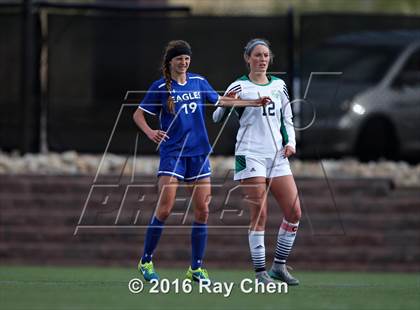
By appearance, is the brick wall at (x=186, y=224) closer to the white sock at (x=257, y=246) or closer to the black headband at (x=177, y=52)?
the white sock at (x=257, y=246)

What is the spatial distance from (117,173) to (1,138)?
234 cm

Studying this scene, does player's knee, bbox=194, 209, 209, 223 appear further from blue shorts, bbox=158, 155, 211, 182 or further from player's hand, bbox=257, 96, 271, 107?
player's hand, bbox=257, 96, 271, 107

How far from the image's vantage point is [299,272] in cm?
1581

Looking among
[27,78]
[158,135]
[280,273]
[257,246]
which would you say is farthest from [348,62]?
[158,135]

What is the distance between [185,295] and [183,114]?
1457 mm

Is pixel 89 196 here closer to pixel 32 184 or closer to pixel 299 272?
pixel 32 184

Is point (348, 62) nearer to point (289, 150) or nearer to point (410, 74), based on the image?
point (410, 74)

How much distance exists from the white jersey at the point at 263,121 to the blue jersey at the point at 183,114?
0.17 meters

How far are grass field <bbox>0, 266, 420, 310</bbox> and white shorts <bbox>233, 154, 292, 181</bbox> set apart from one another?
0.97 metres

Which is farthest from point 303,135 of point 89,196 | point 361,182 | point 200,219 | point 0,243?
point 200,219

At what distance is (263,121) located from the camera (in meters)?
11.2

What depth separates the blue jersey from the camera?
37.2 ft

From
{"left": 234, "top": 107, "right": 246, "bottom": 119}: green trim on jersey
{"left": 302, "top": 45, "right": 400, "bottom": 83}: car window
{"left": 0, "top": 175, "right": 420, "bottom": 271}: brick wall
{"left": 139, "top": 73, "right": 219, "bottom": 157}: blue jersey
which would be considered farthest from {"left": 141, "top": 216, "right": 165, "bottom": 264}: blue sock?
{"left": 302, "top": 45, "right": 400, "bottom": 83}: car window

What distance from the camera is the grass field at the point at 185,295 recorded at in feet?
35.0
